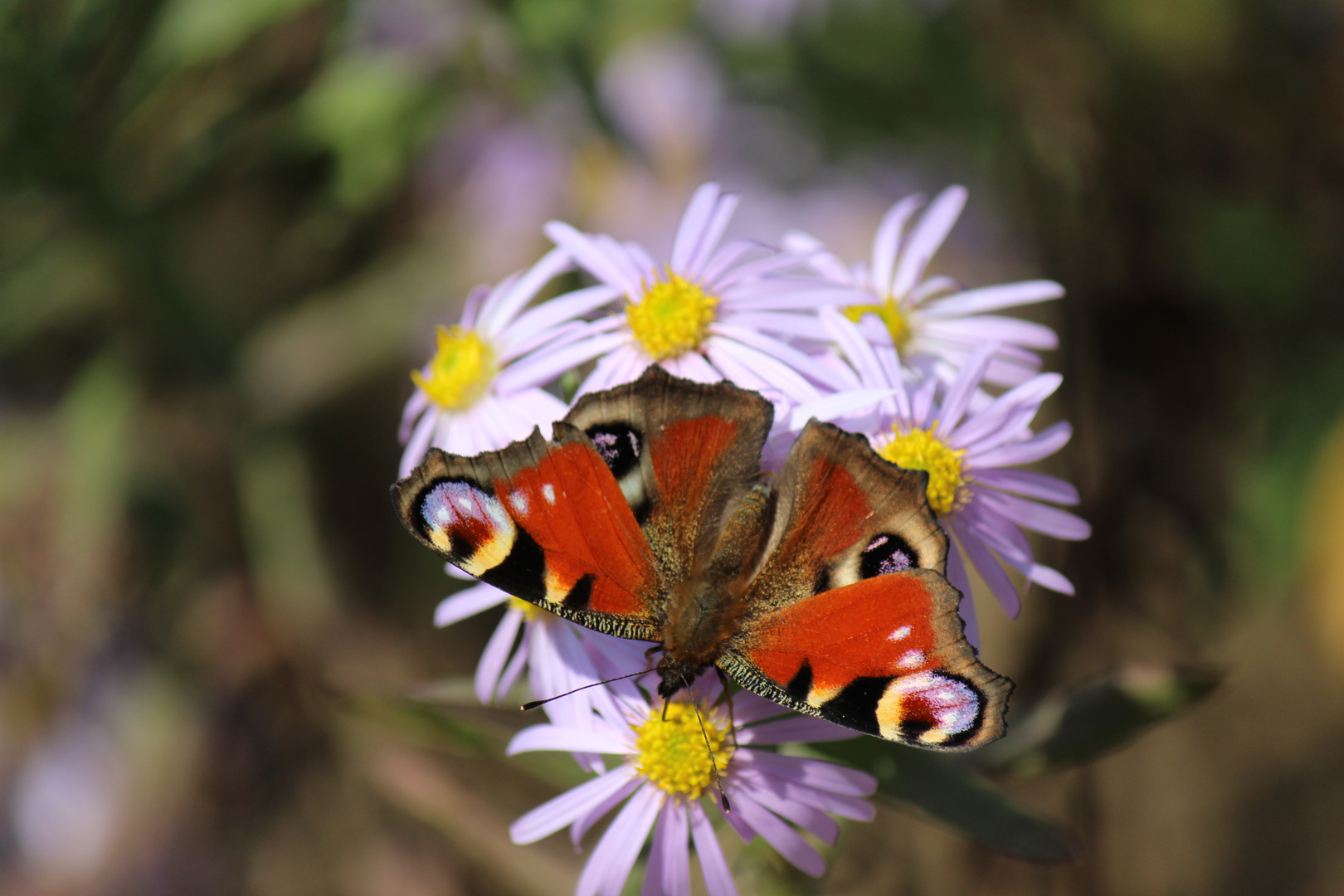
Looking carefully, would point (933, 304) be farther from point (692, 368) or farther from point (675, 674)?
point (675, 674)

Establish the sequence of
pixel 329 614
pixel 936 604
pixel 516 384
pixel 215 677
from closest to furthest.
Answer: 1. pixel 936 604
2. pixel 516 384
3. pixel 329 614
4. pixel 215 677

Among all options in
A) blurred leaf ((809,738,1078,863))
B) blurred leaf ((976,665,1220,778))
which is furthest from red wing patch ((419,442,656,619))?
blurred leaf ((976,665,1220,778))

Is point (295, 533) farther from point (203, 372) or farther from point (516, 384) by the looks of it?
point (516, 384)

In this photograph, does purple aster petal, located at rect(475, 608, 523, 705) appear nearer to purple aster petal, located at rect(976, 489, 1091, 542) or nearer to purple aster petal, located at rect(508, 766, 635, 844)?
purple aster petal, located at rect(508, 766, 635, 844)

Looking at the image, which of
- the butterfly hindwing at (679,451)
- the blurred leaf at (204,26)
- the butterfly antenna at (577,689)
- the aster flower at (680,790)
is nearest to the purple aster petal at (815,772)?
the aster flower at (680,790)

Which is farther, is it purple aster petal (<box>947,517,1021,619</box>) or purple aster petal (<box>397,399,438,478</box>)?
purple aster petal (<box>397,399,438,478</box>)

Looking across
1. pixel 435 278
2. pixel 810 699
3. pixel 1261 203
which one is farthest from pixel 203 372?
pixel 1261 203
